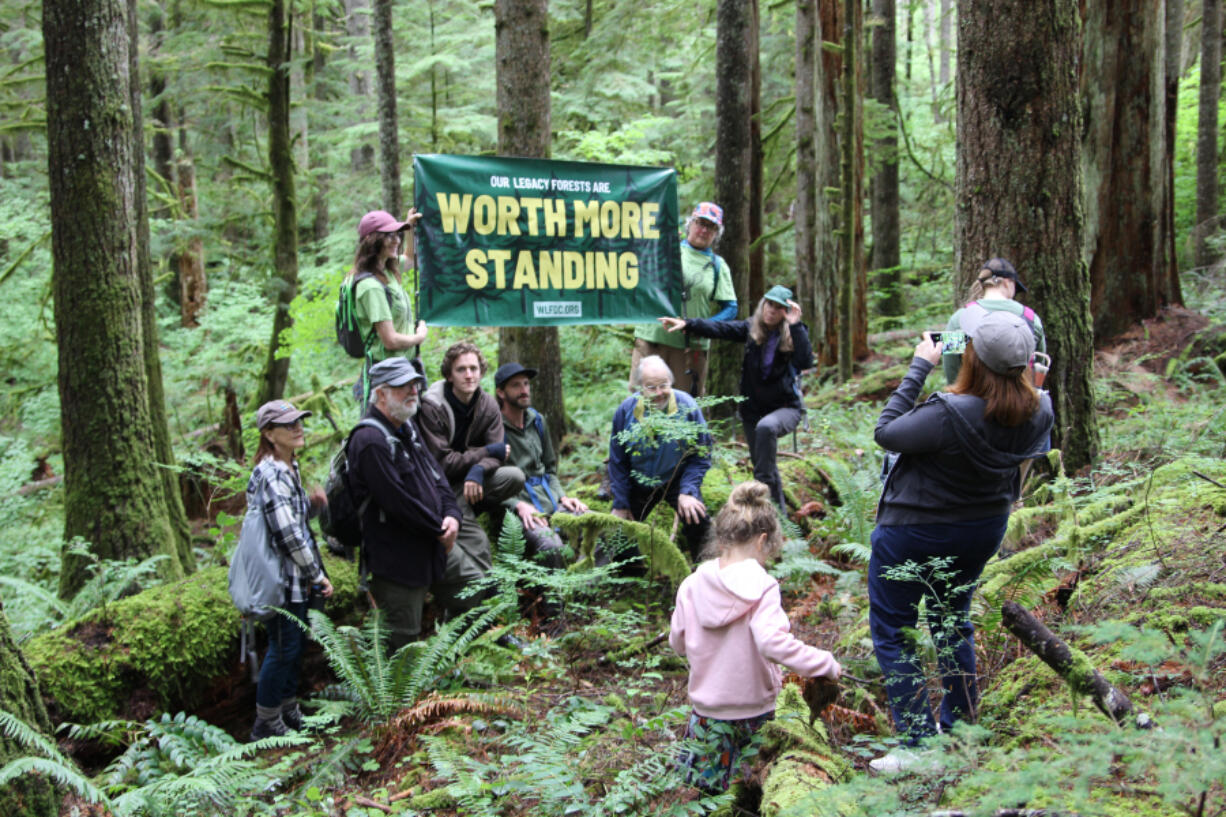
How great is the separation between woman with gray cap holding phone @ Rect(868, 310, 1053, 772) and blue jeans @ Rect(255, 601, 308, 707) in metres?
3.53

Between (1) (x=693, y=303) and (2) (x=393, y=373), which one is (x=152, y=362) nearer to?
(2) (x=393, y=373)

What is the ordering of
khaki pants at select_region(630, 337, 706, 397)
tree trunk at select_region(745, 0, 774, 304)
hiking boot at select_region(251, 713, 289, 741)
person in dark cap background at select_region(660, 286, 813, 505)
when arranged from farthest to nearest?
tree trunk at select_region(745, 0, 774, 304), khaki pants at select_region(630, 337, 706, 397), person in dark cap background at select_region(660, 286, 813, 505), hiking boot at select_region(251, 713, 289, 741)

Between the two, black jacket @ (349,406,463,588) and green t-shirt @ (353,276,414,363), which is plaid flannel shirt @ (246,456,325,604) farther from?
green t-shirt @ (353,276,414,363)

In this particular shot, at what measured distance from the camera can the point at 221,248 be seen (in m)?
17.2

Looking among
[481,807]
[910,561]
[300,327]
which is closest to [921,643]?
[910,561]

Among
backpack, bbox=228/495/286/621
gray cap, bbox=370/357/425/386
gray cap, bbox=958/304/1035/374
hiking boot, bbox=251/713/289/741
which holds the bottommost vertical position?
hiking boot, bbox=251/713/289/741

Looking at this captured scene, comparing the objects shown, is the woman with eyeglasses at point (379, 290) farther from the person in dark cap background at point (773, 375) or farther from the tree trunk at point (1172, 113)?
the tree trunk at point (1172, 113)

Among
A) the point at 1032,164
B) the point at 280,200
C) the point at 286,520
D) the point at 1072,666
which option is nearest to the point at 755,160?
the point at 1032,164

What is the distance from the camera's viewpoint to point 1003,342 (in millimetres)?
Result: 3508

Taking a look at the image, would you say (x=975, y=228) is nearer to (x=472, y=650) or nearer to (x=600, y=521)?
(x=600, y=521)

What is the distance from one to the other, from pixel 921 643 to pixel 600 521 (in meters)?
2.92

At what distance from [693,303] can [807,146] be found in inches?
238

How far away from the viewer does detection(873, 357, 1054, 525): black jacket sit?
3.61 meters

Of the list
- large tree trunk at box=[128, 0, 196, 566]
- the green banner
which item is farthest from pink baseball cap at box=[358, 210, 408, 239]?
large tree trunk at box=[128, 0, 196, 566]
